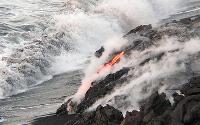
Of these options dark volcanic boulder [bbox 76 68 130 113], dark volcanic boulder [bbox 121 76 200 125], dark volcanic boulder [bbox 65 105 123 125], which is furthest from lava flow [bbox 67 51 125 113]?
dark volcanic boulder [bbox 121 76 200 125]

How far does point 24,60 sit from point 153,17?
40.5 feet

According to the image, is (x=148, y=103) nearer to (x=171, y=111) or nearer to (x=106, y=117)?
(x=171, y=111)

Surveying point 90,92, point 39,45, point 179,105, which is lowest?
point 179,105

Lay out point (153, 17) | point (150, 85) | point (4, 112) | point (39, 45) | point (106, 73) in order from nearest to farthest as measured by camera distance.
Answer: point (150, 85) < point (106, 73) < point (4, 112) < point (39, 45) < point (153, 17)

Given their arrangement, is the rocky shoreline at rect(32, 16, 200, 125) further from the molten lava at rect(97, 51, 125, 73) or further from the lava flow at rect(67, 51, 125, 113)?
the molten lava at rect(97, 51, 125, 73)

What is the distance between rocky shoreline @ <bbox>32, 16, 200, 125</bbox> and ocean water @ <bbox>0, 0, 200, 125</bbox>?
79.1 inches

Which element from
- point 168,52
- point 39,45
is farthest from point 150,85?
point 39,45

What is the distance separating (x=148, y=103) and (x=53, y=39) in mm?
20213

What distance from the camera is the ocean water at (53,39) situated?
21.4 metres

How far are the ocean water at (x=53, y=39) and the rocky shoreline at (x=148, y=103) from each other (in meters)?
2.01

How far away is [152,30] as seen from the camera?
21.4 m

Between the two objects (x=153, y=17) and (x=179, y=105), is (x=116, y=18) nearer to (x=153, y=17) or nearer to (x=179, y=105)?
(x=153, y=17)

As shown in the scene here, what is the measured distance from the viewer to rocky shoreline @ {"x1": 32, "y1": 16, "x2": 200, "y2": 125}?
11.6 m

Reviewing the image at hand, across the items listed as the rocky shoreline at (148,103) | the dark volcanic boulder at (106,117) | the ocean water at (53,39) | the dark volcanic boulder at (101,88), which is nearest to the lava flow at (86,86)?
the rocky shoreline at (148,103)
